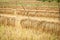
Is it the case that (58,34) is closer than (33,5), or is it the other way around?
(58,34)

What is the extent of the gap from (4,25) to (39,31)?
668 millimetres

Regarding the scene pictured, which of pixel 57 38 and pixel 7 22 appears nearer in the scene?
pixel 57 38

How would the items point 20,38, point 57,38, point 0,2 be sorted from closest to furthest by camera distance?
point 57,38, point 20,38, point 0,2

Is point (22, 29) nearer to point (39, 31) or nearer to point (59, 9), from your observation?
point (39, 31)

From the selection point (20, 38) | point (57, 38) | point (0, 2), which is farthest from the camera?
point (0, 2)

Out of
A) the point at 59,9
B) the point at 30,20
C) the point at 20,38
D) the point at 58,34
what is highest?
the point at 59,9

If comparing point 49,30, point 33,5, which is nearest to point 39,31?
point 49,30

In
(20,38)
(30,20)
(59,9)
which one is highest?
(59,9)

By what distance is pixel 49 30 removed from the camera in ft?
6.57

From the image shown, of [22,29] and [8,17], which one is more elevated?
[8,17]

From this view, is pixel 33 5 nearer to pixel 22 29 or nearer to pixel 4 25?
pixel 22 29

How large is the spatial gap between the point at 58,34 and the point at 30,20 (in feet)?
1.76

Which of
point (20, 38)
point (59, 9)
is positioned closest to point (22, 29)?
point (20, 38)

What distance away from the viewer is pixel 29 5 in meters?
2.14
